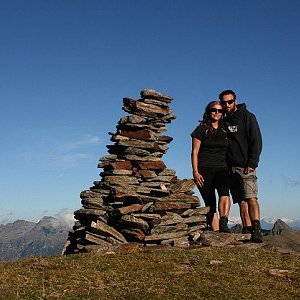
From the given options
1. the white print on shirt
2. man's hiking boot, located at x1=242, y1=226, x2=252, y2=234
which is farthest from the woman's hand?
man's hiking boot, located at x1=242, y1=226, x2=252, y2=234

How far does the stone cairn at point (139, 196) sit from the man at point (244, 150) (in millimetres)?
2720

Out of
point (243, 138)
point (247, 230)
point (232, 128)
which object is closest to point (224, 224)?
point (247, 230)

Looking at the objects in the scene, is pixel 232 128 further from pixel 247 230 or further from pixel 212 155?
pixel 247 230

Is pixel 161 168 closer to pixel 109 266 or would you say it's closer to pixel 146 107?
pixel 146 107

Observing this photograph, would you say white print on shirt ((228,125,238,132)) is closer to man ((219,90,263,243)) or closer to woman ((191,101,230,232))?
man ((219,90,263,243))

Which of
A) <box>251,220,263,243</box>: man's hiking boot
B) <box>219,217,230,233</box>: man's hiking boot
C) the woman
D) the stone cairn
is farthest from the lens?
the stone cairn

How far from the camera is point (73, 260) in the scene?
15.4 meters

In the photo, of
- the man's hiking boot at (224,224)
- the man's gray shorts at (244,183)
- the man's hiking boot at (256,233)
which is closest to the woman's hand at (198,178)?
the man's gray shorts at (244,183)

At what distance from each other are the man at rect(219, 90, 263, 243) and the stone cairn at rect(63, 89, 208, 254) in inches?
107

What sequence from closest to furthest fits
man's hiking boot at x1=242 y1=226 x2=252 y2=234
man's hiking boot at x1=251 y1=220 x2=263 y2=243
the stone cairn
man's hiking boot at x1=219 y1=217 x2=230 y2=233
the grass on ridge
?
the grass on ridge → man's hiking boot at x1=251 y1=220 x2=263 y2=243 → man's hiking boot at x1=219 y1=217 x2=230 y2=233 → man's hiking boot at x1=242 y1=226 x2=252 y2=234 → the stone cairn

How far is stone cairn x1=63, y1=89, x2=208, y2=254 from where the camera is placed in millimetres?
19578

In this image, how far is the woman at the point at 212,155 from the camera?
59.9 feet

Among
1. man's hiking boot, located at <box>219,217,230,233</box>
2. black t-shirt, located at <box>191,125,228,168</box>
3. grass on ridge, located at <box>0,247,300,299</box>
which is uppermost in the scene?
black t-shirt, located at <box>191,125,228,168</box>

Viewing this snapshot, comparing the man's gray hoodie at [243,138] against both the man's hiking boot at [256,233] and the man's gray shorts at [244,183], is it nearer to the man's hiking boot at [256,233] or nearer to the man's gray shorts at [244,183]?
the man's gray shorts at [244,183]
